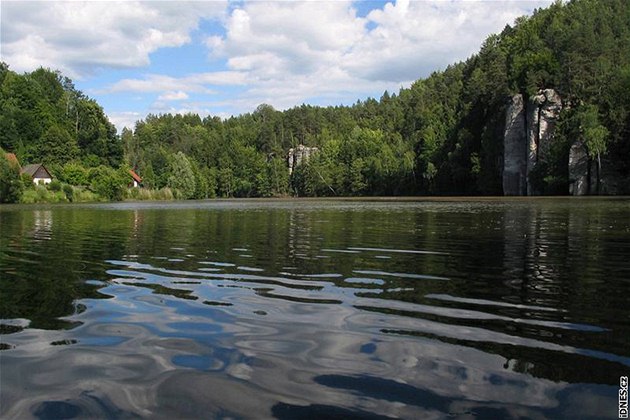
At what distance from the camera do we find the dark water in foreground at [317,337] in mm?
5215

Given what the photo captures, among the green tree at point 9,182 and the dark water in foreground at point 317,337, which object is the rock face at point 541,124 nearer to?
the green tree at point 9,182

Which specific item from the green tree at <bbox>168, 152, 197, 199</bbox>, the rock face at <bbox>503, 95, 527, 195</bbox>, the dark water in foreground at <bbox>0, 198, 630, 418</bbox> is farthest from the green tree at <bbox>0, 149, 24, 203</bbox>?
the rock face at <bbox>503, 95, 527, 195</bbox>

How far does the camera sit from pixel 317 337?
24.1 feet

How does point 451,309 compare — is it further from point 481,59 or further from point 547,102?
point 481,59

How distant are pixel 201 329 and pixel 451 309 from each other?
4.13 meters

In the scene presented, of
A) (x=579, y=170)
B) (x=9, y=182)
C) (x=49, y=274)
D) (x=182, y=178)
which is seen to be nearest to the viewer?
(x=49, y=274)

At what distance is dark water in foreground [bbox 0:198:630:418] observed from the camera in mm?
5215

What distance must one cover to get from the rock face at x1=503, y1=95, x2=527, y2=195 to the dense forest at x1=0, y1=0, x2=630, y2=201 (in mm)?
4657

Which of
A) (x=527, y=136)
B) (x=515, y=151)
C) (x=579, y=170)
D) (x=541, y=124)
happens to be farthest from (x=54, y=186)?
(x=579, y=170)

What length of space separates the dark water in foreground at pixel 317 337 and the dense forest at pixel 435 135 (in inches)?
3321

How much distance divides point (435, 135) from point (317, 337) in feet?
504

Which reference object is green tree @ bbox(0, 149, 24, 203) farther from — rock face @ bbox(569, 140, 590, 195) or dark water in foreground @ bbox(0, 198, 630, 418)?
rock face @ bbox(569, 140, 590, 195)

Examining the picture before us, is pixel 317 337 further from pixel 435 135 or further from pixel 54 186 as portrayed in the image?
pixel 435 135

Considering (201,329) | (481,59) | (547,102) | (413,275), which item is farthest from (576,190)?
(201,329)
